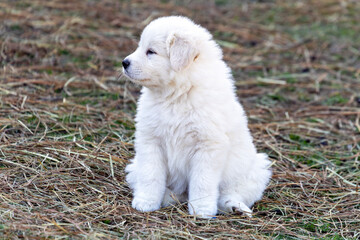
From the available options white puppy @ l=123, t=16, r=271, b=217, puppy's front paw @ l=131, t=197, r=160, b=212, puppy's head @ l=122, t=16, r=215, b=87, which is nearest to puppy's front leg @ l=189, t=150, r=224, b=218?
white puppy @ l=123, t=16, r=271, b=217

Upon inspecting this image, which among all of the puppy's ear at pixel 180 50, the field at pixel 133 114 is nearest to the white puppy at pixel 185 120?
the puppy's ear at pixel 180 50

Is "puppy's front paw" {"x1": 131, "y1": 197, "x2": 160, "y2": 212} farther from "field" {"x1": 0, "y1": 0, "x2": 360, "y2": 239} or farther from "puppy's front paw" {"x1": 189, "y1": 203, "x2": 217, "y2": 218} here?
"puppy's front paw" {"x1": 189, "y1": 203, "x2": 217, "y2": 218}

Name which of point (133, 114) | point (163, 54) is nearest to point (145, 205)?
point (163, 54)

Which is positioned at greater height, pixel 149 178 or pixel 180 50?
pixel 180 50

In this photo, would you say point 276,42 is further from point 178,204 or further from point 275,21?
point 178,204

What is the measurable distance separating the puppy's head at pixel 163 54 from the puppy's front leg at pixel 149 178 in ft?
1.86

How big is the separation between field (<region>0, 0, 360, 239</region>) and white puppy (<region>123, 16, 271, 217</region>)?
9.3 inches

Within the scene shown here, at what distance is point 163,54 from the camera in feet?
14.1

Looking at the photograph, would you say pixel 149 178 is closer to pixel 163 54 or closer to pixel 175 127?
pixel 175 127

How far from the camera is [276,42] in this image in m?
9.60

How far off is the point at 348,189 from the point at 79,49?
4.52 meters

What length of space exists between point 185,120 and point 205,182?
1.71 feet

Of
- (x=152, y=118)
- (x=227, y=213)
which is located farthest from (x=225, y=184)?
(x=152, y=118)

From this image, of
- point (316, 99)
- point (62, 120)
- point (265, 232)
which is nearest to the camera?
point (265, 232)
